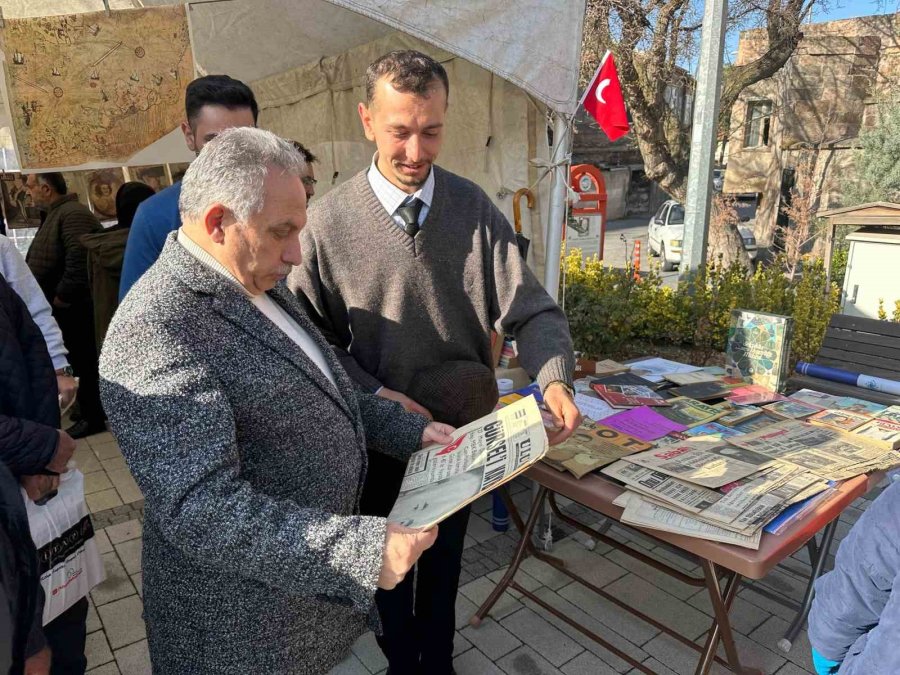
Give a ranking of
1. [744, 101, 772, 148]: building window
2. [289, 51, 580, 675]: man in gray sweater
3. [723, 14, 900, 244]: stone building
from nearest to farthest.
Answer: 1. [289, 51, 580, 675]: man in gray sweater
2. [723, 14, 900, 244]: stone building
3. [744, 101, 772, 148]: building window

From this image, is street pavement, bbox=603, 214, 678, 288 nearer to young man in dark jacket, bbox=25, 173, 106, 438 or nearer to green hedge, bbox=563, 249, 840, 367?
green hedge, bbox=563, 249, 840, 367

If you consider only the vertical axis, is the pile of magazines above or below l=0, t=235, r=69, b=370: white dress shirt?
below

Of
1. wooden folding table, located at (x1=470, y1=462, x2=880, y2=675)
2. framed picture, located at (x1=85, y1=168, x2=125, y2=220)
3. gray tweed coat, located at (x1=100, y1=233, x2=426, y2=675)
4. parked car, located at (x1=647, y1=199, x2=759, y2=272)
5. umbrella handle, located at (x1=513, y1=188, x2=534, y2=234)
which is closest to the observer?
gray tweed coat, located at (x1=100, y1=233, x2=426, y2=675)

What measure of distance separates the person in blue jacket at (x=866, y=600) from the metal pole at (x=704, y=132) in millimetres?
4588

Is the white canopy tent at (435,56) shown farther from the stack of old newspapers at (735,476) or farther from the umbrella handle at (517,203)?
the stack of old newspapers at (735,476)

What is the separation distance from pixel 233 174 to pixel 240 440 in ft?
1.53

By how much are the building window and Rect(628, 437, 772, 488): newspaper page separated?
67.2ft

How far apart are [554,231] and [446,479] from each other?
7.16 ft

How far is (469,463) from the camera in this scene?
4.35 ft

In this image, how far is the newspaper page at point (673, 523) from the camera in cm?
158

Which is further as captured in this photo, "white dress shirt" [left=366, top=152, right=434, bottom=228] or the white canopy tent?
the white canopy tent

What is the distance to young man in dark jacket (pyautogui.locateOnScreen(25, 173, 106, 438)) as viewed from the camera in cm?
408

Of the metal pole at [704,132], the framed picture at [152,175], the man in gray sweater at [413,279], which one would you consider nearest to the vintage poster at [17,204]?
the framed picture at [152,175]

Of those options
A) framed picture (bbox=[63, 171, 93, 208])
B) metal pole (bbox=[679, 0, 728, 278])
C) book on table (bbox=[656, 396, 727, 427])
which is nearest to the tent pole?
book on table (bbox=[656, 396, 727, 427])
